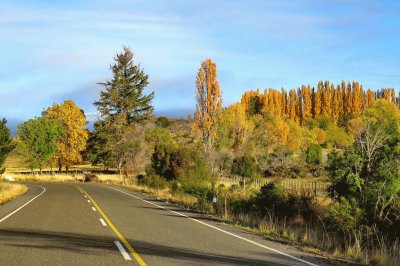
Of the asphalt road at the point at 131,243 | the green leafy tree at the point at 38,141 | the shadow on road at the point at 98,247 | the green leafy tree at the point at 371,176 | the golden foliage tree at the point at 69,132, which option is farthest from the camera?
the golden foliage tree at the point at 69,132

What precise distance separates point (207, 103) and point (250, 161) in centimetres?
1124

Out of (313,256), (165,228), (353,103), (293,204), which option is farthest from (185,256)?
(353,103)

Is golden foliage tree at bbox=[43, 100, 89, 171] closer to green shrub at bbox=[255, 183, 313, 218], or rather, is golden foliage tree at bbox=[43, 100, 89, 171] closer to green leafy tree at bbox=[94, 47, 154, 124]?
green leafy tree at bbox=[94, 47, 154, 124]

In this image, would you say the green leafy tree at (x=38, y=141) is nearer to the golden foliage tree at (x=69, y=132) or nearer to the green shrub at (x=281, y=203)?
the golden foliage tree at (x=69, y=132)

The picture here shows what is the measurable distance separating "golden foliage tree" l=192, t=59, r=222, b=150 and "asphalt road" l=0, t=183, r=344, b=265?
3735cm

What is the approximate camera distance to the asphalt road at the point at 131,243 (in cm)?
914

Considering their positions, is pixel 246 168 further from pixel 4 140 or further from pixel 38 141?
pixel 38 141

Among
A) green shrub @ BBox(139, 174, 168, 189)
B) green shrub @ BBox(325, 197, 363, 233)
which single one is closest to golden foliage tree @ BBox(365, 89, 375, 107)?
green shrub @ BBox(139, 174, 168, 189)

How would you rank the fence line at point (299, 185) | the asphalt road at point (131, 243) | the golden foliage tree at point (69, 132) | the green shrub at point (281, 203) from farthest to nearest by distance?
the golden foliage tree at point (69, 132) → the fence line at point (299, 185) → the green shrub at point (281, 203) → the asphalt road at point (131, 243)

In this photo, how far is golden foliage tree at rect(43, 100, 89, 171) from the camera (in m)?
81.3

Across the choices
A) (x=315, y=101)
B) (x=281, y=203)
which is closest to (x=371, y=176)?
(x=281, y=203)

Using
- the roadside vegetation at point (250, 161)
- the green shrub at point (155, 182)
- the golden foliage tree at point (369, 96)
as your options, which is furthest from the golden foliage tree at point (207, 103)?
the golden foliage tree at point (369, 96)

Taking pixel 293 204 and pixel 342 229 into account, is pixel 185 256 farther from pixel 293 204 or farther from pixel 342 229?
pixel 293 204

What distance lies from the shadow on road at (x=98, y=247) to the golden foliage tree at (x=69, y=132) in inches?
2785
